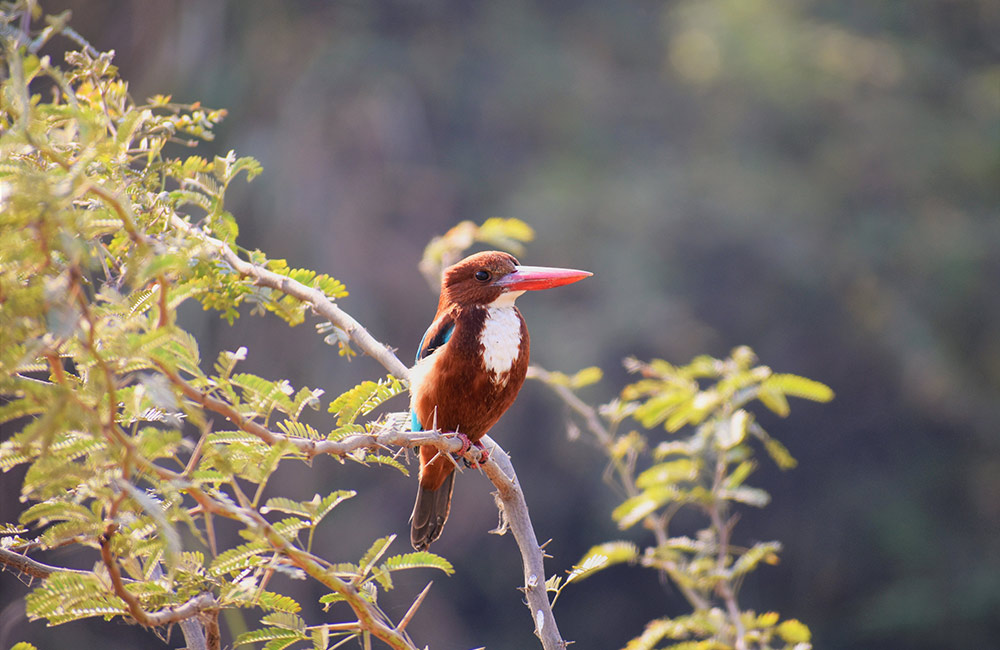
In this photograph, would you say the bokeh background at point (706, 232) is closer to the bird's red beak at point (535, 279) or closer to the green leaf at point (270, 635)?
the bird's red beak at point (535, 279)

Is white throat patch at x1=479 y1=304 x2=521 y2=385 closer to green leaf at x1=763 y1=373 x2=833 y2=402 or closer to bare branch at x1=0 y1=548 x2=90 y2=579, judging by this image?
green leaf at x1=763 y1=373 x2=833 y2=402

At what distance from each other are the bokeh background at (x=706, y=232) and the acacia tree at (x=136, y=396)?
5.06 m

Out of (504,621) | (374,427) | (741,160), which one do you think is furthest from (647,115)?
(374,427)

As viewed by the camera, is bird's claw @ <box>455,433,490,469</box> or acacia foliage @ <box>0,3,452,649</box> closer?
acacia foliage @ <box>0,3,452,649</box>

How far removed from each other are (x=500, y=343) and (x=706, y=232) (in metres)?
6.22

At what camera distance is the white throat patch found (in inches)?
72.5

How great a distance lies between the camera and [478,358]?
1834 millimetres

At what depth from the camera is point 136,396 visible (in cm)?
98

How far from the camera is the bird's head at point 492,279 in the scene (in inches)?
76.2

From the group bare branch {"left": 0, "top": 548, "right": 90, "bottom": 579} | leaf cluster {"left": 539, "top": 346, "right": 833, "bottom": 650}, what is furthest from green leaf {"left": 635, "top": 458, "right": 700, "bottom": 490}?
bare branch {"left": 0, "top": 548, "right": 90, "bottom": 579}

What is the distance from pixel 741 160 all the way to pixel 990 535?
13.5 ft

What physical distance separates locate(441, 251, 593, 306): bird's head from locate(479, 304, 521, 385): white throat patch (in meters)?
0.06

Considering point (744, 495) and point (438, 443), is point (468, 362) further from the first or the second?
point (744, 495)

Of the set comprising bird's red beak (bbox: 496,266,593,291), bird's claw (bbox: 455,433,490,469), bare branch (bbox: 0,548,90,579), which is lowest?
bare branch (bbox: 0,548,90,579)
